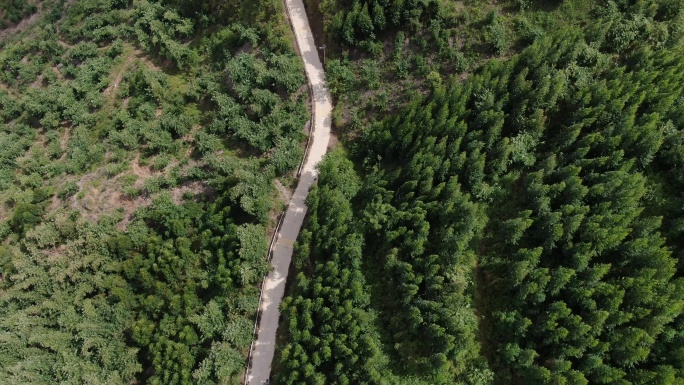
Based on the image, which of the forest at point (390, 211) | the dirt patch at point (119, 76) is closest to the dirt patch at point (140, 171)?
the forest at point (390, 211)

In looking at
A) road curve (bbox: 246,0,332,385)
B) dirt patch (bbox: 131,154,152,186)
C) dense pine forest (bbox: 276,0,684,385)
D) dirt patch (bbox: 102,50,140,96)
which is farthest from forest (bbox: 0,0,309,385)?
dense pine forest (bbox: 276,0,684,385)

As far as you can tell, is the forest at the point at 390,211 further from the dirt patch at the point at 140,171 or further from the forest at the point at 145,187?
the dirt patch at the point at 140,171

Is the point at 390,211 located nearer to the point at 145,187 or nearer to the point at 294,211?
the point at 294,211

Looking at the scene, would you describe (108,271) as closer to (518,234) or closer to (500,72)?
(518,234)

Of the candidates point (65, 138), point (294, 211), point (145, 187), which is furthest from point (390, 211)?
point (65, 138)

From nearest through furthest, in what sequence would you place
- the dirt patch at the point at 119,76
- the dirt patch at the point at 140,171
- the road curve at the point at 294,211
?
the road curve at the point at 294,211
the dirt patch at the point at 140,171
the dirt patch at the point at 119,76

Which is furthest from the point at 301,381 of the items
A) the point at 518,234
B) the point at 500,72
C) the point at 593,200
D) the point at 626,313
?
the point at 500,72
